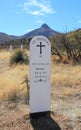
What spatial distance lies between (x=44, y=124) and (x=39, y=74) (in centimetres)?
116

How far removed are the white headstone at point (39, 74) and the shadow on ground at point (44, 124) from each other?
26 centimetres

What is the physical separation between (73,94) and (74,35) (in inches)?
532

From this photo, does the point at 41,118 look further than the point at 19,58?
No

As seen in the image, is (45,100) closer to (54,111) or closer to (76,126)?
(54,111)

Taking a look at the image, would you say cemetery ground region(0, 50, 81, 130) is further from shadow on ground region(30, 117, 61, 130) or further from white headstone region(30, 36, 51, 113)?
white headstone region(30, 36, 51, 113)

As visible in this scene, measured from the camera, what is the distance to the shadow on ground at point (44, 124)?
7.06 meters

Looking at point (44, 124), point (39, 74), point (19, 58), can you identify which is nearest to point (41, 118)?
point (44, 124)

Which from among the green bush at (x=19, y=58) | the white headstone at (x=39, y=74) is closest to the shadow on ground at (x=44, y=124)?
the white headstone at (x=39, y=74)

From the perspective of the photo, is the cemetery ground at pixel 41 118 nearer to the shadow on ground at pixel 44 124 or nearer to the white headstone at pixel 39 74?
the shadow on ground at pixel 44 124

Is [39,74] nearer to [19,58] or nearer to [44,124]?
[44,124]

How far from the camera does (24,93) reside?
33.9 ft

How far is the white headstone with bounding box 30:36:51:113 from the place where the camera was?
7.61 m

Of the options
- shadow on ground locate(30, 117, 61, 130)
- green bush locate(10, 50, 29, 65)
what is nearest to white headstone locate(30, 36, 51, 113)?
shadow on ground locate(30, 117, 61, 130)

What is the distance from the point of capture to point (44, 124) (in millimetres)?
7258
